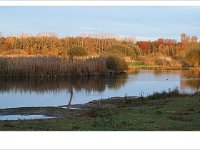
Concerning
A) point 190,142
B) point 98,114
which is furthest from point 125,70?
point 190,142

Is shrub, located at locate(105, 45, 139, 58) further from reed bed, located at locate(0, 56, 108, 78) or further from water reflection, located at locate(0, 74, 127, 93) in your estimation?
water reflection, located at locate(0, 74, 127, 93)

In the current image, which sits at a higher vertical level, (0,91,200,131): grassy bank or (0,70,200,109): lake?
(0,91,200,131): grassy bank

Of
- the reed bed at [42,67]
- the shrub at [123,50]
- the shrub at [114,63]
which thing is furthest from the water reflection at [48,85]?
the shrub at [123,50]

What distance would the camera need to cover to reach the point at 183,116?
1206 centimetres

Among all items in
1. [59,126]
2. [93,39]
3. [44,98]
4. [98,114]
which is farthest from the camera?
[93,39]

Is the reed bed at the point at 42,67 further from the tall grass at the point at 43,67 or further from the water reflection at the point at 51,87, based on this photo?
the water reflection at the point at 51,87

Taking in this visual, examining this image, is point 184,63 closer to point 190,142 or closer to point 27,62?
point 27,62

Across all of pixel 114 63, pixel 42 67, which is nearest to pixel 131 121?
pixel 42 67

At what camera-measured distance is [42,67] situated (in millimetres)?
33469

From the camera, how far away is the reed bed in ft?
108

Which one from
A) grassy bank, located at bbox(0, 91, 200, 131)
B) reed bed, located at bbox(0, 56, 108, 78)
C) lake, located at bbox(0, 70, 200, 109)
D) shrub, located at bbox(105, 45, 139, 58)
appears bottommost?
lake, located at bbox(0, 70, 200, 109)

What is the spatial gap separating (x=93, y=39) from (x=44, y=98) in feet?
135

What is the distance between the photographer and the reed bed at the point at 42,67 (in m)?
33.0

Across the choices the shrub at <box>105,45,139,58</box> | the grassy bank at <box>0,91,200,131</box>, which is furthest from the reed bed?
the shrub at <box>105,45,139,58</box>
